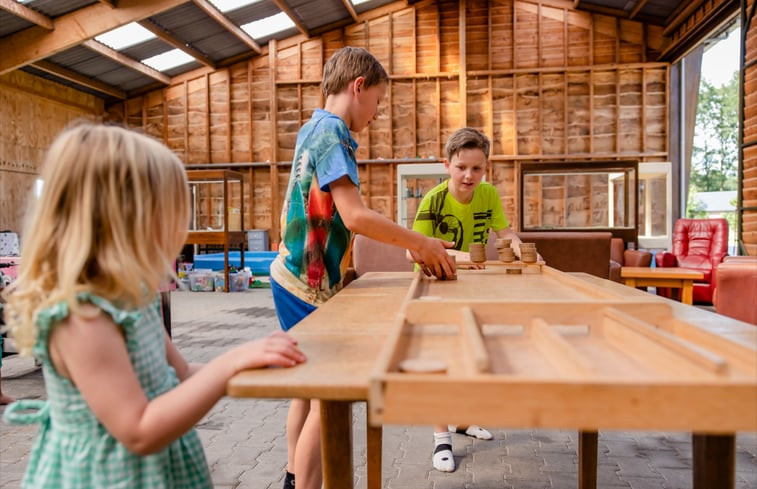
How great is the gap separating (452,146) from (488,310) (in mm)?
1856

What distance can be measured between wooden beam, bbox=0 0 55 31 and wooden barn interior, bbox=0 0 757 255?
162 cm

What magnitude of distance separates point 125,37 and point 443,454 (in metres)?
12.7

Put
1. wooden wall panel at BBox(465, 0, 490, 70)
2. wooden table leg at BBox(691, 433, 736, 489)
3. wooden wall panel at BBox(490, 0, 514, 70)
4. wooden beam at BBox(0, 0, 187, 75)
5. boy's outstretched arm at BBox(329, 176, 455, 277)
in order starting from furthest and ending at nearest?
wooden wall panel at BBox(465, 0, 490, 70) → wooden wall panel at BBox(490, 0, 514, 70) → wooden beam at BBox(0, 0, 187, 75) → boy's outstretched arm at BBox(329, 176, 455, 277) → wooden table leg at BBox(691, 433, 736, 489)

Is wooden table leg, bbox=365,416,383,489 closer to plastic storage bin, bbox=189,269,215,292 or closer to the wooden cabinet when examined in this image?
plastic storage bin, bbox=189,269,215,292

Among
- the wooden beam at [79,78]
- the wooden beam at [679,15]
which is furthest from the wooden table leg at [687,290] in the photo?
the wooden beam at [79,78]

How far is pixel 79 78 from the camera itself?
13.8 metres

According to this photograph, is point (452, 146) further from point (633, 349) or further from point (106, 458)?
point (106, 458)

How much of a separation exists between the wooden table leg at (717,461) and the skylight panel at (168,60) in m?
14.8

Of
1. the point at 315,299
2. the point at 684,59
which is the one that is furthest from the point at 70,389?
the point at 684,59

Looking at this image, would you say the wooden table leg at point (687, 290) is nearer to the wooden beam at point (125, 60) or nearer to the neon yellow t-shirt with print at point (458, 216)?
the neon yellow t-shirt with print at point (458, 216)

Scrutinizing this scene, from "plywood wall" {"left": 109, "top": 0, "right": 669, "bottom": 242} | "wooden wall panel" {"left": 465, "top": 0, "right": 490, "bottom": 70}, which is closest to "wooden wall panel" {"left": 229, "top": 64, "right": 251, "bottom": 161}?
"plywood wall" {"left": 109, "top": 0, "right": 669, "bottom": 242}

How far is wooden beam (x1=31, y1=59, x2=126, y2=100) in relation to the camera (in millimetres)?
12688

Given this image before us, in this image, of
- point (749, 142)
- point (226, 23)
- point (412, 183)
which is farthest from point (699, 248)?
point (226, 23)

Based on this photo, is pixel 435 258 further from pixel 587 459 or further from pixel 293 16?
pixel 293 16
